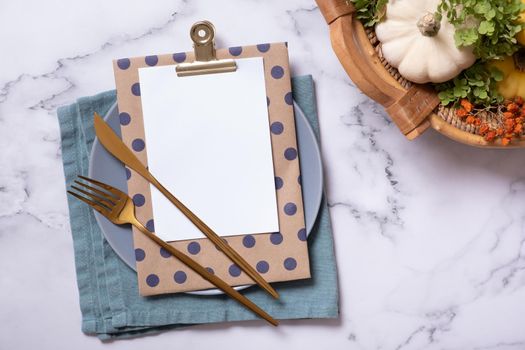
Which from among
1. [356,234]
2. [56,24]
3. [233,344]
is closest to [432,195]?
[356,234]

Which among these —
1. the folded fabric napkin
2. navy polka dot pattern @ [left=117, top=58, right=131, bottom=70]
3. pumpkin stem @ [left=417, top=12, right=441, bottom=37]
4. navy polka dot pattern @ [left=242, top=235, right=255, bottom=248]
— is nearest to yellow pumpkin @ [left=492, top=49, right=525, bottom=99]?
pumpkin stem @ [left=417, top=12, right=441, bottom=37]

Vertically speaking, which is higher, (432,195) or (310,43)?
(310,43)

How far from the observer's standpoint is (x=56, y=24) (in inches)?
34.5

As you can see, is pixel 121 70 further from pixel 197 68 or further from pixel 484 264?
pixel 484 264

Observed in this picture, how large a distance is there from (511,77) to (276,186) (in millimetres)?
333

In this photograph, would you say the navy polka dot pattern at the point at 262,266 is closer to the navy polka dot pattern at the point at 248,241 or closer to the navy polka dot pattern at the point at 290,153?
the navy polka dot pattern at the point at 248,241

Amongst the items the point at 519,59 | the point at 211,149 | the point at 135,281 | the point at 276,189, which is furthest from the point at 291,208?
the point at 519,59

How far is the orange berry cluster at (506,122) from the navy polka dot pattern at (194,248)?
0.39m

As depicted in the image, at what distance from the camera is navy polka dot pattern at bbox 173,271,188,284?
0.84 meters

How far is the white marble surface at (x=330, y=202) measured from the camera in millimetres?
874

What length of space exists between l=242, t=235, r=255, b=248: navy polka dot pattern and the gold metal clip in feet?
0.75

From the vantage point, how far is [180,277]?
0.84 meters

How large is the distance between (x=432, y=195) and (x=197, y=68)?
0.38 metres

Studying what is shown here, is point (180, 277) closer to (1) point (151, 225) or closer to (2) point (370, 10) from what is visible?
(1) point (151, 225)
